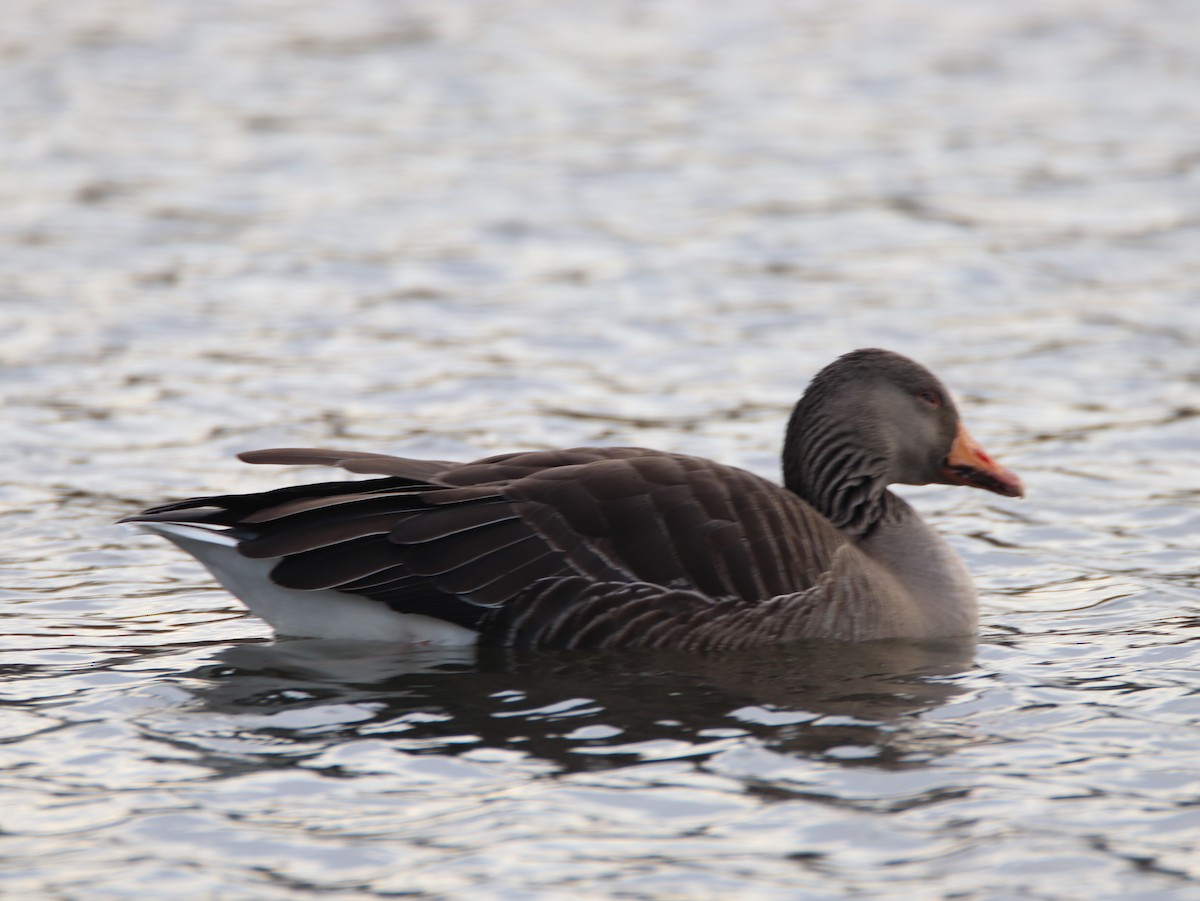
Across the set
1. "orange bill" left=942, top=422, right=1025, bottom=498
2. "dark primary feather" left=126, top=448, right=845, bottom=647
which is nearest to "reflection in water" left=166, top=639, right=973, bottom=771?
"dark primary feather" left=126, top=448, right=845, bottom=647

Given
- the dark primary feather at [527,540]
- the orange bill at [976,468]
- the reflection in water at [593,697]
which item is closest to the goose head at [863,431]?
the orange bill at [976,468]

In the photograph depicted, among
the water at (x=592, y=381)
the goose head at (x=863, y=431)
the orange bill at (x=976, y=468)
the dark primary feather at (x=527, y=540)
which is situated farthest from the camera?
the orange bill at (x=976, y=468)

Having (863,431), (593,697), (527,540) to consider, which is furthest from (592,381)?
(593,697)

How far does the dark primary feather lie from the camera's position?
7.91 metres

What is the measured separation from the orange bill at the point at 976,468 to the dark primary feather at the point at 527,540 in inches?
48.6

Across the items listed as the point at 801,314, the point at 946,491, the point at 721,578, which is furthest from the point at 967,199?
the point at 721,578

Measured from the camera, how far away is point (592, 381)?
12883 mm

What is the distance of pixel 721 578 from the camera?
814 cm

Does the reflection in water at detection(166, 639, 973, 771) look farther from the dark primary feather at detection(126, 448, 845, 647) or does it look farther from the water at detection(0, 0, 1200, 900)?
the dark primary feather at detection(126, 448, 845, 647)

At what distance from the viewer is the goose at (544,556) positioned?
792cm

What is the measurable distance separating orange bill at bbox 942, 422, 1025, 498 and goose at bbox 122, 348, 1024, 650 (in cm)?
85

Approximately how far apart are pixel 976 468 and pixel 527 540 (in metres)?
2.48

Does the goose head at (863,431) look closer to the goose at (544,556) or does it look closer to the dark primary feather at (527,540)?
the goose at (544,556)

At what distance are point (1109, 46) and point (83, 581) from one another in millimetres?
17664
